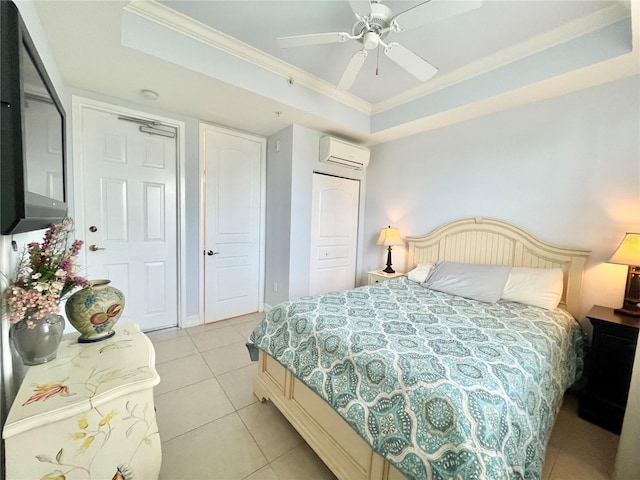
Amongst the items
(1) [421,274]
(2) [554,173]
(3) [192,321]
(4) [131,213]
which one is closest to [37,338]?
(4) [131,213]

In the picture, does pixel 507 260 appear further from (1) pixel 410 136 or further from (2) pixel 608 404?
(1) pixel 410 136

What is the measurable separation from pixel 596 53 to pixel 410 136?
1639mm

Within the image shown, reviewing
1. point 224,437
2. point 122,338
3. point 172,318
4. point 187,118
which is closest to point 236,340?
point 172,318

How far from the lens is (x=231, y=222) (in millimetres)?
3148

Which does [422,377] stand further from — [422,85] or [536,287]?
[422,85]

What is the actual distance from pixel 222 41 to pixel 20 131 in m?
1.70

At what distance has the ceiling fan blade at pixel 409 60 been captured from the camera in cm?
157

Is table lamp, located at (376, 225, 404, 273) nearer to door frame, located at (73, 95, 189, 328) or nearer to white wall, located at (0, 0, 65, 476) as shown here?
door frame, located at (73, 95, 189, 328)

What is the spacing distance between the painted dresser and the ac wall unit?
262 centimetres

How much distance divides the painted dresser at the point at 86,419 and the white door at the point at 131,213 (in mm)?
1623

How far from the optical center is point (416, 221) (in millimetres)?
3129

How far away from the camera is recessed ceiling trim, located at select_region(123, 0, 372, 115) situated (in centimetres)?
171

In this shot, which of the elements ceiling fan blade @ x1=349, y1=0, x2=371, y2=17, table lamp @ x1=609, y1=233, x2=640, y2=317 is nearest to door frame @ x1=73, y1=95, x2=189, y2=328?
ceiling fan blade @ x1=349, y1=0, x2=371, y2=17

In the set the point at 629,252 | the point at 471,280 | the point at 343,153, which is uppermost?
the point at 343,153
